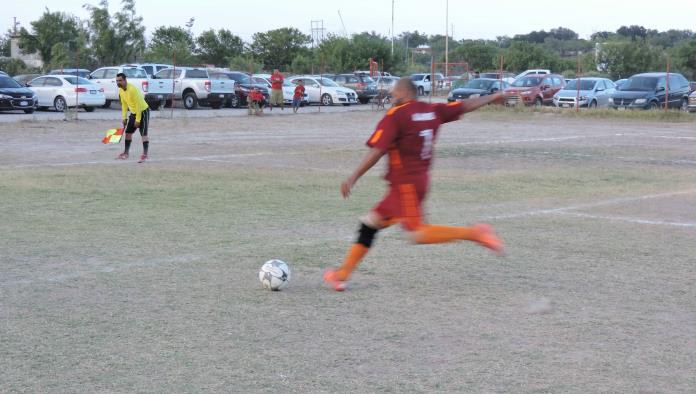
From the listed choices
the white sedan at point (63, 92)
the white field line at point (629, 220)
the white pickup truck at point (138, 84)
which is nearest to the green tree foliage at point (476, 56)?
the white pickup truck at point (138, 84)

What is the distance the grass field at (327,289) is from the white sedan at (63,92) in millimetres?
20338

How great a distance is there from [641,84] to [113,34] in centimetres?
3291

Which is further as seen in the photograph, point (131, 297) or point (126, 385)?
point (131, 297)

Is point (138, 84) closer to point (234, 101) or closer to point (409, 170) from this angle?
point (234, 101)

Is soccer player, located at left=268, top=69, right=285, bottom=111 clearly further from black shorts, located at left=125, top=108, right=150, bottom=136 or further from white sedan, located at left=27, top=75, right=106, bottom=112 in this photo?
black shorts, located at left=125, top=108, right=150, bottom=136

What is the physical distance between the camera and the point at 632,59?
65.1m

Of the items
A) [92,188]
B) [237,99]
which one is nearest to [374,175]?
[92,188]

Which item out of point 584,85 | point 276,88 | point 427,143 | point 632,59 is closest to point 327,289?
point 427,143

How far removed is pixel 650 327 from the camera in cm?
654

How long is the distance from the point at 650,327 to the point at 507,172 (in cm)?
1040

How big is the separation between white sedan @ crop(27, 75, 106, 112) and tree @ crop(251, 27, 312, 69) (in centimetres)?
4643

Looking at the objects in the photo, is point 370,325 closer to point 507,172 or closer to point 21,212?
point 21,212

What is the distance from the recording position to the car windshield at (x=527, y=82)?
141ft

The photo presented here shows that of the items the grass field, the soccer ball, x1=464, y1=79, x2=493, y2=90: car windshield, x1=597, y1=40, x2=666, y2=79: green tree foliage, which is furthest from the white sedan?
x1=597, y1=40, x2=666, y2=79: green tree foliage
